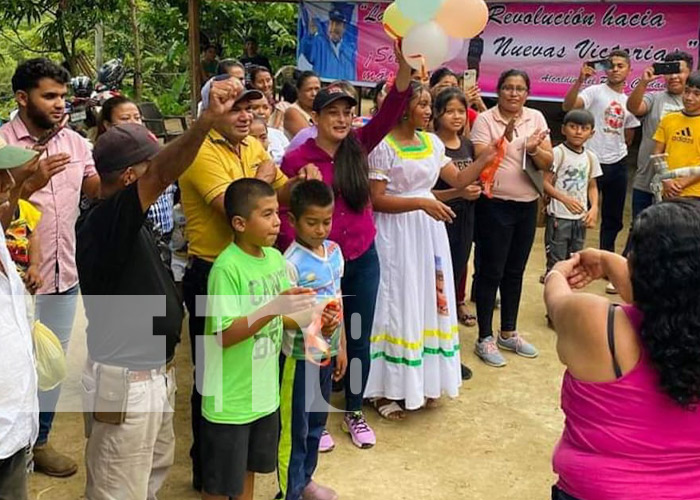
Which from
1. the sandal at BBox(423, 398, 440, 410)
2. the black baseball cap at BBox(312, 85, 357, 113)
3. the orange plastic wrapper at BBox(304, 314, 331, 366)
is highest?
the black baseball cap at BBox(312, 85, 357, 113)

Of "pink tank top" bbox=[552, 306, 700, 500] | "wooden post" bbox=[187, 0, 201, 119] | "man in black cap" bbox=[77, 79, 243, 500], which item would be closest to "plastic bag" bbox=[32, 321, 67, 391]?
"man in black cap" bbox=[77, 79, 243, 500]

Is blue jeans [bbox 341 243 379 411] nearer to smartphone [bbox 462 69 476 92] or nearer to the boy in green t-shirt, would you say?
the boy in green t-shirt

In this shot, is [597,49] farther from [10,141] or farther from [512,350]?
[10,141]

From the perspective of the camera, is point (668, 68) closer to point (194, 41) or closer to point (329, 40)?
point (329, 40)

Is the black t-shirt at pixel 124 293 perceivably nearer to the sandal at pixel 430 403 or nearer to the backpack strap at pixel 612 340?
the backpack strap at pixel 612 340

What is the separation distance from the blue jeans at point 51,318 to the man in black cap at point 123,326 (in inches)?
35.8

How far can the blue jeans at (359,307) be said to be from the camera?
3244 mm

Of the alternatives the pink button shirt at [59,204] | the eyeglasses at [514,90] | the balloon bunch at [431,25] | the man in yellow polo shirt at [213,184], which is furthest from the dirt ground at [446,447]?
the balloon bunch at [431,25]

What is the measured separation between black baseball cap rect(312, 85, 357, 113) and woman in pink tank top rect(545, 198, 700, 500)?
1.63 metres

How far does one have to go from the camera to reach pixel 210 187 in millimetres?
2617

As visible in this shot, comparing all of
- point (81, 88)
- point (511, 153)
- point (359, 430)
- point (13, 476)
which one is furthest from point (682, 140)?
point (13, 476)

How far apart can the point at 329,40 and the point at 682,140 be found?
5821 millimetres

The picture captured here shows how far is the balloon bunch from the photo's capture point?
3.19 metres

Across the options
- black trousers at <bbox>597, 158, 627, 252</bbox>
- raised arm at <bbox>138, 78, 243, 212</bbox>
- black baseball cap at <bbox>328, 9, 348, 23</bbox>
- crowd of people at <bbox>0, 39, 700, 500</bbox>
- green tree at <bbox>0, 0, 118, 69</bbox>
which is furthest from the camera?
black baseball cap at <bbox>328, 9, 348, 23</bbox>
